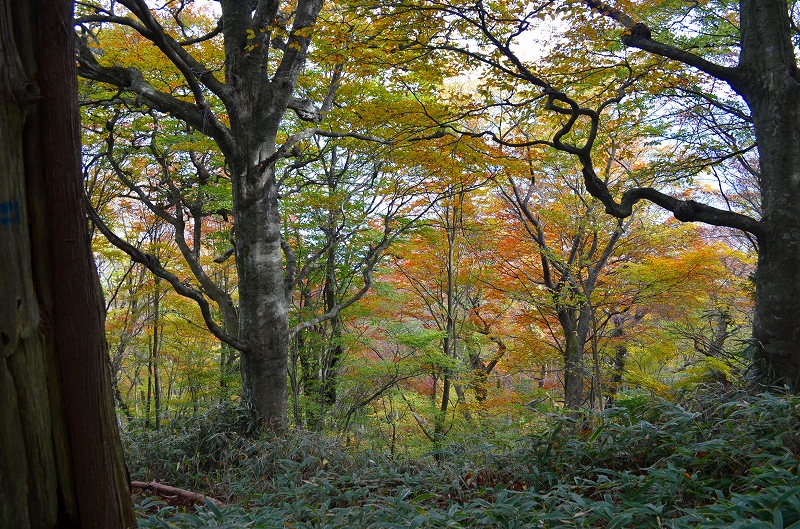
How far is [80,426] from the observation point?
5.62ft

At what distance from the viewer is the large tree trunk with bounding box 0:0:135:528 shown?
1.56 metres

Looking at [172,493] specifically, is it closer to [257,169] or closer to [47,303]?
[47,303]

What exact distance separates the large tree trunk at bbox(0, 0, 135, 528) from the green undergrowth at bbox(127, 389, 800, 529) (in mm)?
596

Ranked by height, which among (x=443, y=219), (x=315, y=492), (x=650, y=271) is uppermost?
(x=443, y=219)

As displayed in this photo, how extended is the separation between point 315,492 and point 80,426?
186 centimetres

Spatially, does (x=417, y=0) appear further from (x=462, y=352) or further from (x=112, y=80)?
(x=462, y=352)

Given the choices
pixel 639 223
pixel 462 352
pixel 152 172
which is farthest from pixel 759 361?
pixel 152 172

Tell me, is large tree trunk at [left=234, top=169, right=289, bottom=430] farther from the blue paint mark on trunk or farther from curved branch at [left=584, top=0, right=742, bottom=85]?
curved branch at [left=584, top=0, right=742, bottom=85]

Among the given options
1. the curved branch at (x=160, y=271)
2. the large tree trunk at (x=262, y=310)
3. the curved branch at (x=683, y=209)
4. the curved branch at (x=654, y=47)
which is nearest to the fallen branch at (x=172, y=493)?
the curved branch at (x=160, y=271)

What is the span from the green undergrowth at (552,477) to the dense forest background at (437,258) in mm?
22

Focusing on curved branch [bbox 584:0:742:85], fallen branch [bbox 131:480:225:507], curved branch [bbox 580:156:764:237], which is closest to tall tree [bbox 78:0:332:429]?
fallen branch [bbox 131:480:225:507]

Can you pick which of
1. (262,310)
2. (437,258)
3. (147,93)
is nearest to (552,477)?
(262,310)

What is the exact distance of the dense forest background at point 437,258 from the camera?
2.87 meters

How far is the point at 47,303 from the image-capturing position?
5.51 ft
